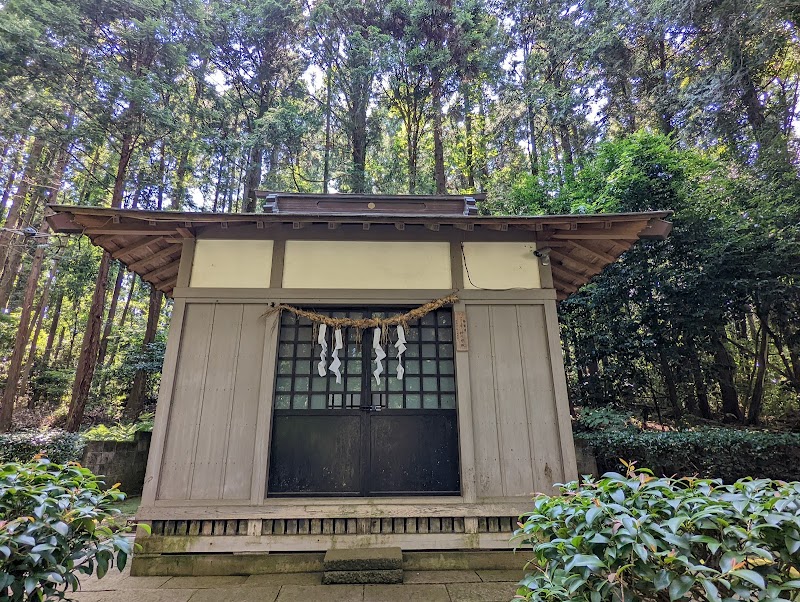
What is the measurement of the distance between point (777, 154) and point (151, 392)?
17213mm

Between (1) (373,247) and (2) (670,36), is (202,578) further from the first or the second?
(2) (670,36)

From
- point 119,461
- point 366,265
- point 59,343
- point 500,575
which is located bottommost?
point 500,575

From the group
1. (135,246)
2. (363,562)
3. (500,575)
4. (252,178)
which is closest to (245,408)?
(363,562)

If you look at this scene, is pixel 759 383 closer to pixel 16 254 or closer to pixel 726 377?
pixel 726 377

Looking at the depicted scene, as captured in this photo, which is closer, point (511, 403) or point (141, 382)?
point (511, 403)

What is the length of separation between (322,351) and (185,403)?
1.42 metres

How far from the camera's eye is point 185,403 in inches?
150

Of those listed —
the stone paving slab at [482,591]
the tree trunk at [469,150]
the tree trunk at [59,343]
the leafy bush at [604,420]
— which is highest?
the tree trunk at [469,150]

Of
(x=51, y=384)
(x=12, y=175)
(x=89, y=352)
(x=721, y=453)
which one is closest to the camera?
(x=721, y=453)

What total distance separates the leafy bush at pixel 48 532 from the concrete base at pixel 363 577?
1.88 metres

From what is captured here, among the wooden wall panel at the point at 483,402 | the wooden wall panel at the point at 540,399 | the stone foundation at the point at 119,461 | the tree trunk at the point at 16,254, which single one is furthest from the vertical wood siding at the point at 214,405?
the tree trunk at the point at 16,254

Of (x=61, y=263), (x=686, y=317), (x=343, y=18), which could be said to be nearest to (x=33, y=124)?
(x=61, y=263)

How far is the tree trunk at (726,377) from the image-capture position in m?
7.71

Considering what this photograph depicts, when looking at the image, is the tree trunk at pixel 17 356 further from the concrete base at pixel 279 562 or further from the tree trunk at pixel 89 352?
the concrete base at pixel 279 562
